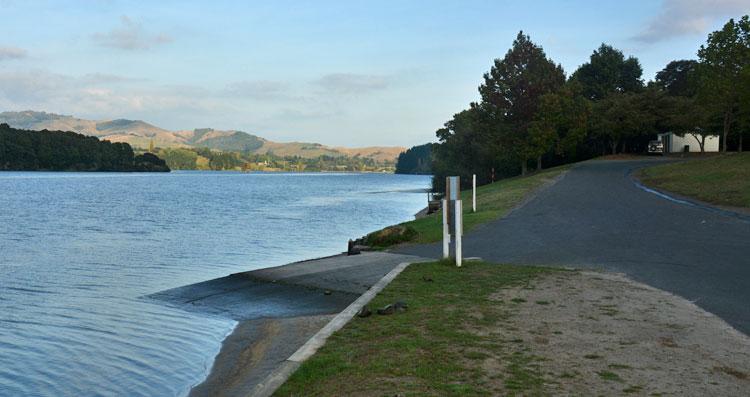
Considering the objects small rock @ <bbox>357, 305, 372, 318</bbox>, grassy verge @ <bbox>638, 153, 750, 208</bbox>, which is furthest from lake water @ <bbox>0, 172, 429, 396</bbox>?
grassy verge @ <bbox>638, 153, 750, 208</bbox>

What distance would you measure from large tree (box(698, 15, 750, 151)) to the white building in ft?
66.4

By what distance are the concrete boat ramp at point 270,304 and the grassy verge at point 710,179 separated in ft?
62.7

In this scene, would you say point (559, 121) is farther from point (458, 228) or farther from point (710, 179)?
point (458, 228)

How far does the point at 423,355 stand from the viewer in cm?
725

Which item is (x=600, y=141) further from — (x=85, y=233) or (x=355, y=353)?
(x=355, y=353)

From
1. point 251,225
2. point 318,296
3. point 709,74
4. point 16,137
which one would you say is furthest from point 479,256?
point 16,137

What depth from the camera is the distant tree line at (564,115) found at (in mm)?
53219

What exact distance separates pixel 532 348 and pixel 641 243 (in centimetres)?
1202

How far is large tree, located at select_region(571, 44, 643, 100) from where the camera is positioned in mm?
106375

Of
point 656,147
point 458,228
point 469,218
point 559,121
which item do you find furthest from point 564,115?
point 458,228

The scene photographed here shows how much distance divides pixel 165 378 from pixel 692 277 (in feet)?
35.2

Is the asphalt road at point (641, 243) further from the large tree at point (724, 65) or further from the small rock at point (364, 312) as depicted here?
the large tree at point (724, 65)

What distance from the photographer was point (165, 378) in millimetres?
10367

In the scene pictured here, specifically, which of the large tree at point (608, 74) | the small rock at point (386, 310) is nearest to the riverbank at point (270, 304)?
the small rock at point (386, 310)
